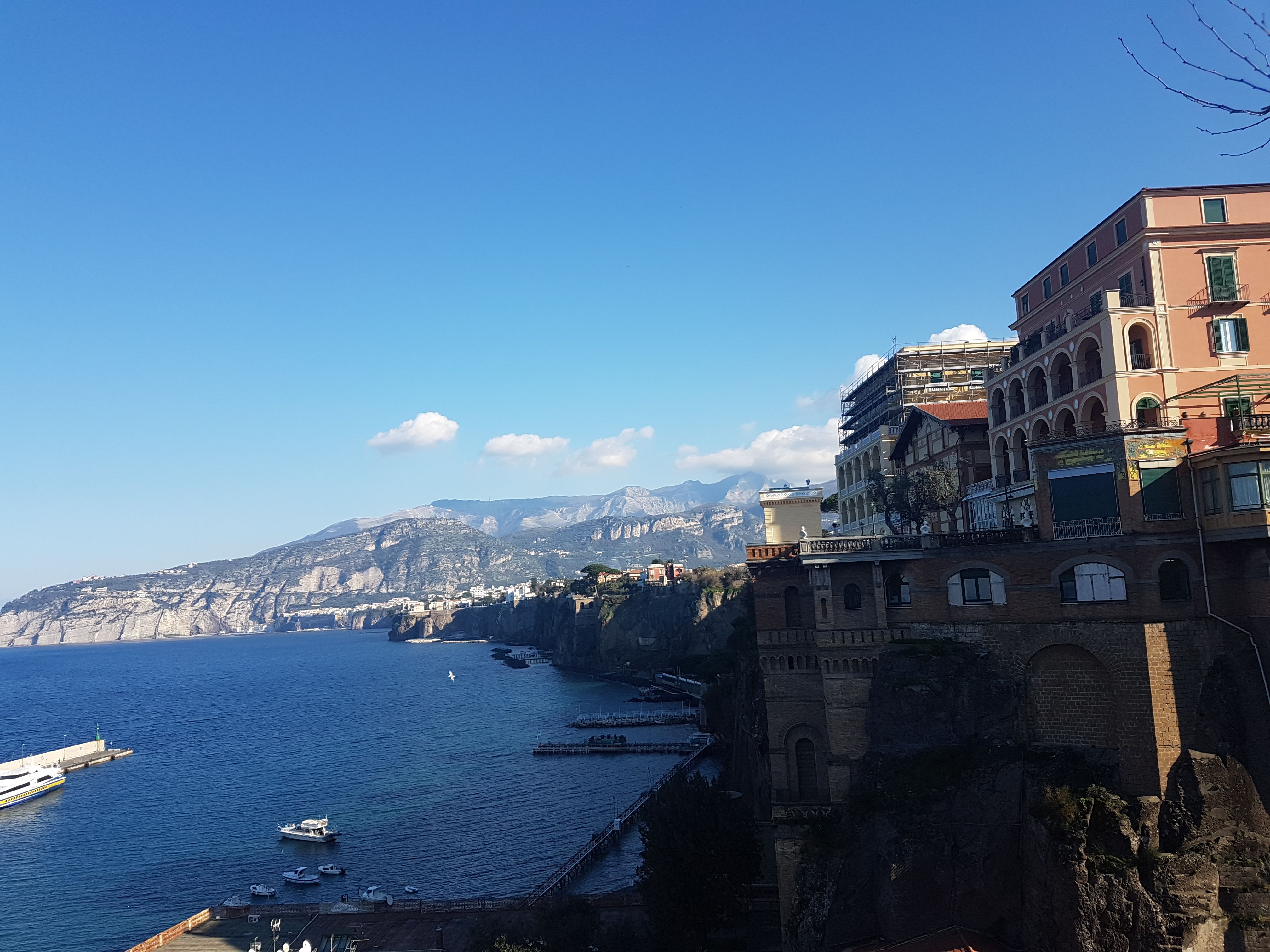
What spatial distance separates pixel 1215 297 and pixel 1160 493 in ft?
37.8

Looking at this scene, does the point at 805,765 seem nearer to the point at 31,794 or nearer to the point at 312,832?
the point at 312,832

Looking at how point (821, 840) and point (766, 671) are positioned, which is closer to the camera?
point (821, 840)

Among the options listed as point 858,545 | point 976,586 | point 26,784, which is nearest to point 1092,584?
point 976,586

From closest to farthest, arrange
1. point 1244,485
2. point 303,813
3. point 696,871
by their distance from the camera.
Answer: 1. point 1244,485
2. point 696,871
3. point 303,813

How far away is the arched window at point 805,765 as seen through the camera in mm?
49094

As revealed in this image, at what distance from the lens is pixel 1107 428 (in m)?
41.0

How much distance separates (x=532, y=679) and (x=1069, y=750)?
543ft

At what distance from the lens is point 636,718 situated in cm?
12594

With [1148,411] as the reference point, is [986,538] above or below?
below

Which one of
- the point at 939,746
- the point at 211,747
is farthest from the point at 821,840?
the point at 211,747

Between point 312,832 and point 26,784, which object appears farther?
point 26,784

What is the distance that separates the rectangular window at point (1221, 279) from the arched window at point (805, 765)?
31549 millimetres

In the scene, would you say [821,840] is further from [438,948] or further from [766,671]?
[438,948]

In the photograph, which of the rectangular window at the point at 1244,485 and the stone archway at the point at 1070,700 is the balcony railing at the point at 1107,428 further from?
the stone archway at the point at 1070,700
